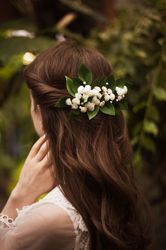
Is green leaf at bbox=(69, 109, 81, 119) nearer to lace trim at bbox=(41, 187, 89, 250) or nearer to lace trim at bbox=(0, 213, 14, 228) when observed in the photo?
lace trim at bbox=(41, 187, 89, 250)

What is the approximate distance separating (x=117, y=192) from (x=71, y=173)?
0.19m

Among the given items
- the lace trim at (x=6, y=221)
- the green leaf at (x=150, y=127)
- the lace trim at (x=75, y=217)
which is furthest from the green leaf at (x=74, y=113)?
the green leaf at (x=150, y=127)

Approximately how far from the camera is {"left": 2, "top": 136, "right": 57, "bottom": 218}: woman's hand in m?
1.93

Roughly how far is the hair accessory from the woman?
4 cm

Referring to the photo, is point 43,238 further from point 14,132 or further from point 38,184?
point 14,132

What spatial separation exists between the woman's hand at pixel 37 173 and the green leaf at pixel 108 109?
256 mm

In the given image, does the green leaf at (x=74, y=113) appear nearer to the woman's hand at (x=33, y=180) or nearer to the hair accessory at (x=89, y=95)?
the hair accessory at (x=89, y=95)

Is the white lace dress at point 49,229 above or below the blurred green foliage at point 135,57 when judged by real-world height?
below

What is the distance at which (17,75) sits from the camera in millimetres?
3240

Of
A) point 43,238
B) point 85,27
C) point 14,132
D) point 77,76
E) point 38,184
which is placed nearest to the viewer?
point 43,238

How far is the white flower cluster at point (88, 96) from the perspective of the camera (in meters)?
1.77

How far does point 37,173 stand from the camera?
1.94 meters

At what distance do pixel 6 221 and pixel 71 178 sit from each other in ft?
1.01

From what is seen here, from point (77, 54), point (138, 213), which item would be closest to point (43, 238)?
point (138, 213)
